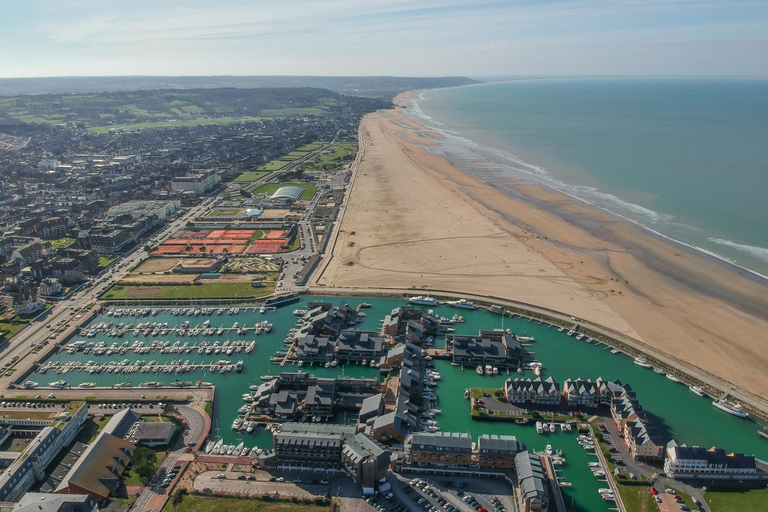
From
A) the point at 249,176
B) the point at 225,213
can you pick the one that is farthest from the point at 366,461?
the point at 249,176

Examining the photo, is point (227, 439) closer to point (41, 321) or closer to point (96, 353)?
point (96, 353)

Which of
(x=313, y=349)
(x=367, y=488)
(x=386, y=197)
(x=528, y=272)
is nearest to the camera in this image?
(x=367, y=488)

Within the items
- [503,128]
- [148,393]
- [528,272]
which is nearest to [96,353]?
[148,393]

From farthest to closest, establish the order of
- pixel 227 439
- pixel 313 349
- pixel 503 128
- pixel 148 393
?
pixel 503 128 → pixel 313 349 → pixel 148 393 → pixel 227 439

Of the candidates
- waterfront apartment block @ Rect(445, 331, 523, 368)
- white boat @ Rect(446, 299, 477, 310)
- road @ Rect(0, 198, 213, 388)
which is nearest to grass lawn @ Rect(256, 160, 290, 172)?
road @ Rect(0, 198, 213, 388)

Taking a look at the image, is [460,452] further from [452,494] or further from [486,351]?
[486,351]

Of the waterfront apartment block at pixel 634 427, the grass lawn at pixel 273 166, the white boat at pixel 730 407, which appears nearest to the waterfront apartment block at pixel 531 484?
the waterfront apartment block at pixel 634 427

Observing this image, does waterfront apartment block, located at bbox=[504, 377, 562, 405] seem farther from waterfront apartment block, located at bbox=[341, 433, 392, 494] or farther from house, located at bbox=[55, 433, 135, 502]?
house, located at bbox=[55, 433, 135, 502]
